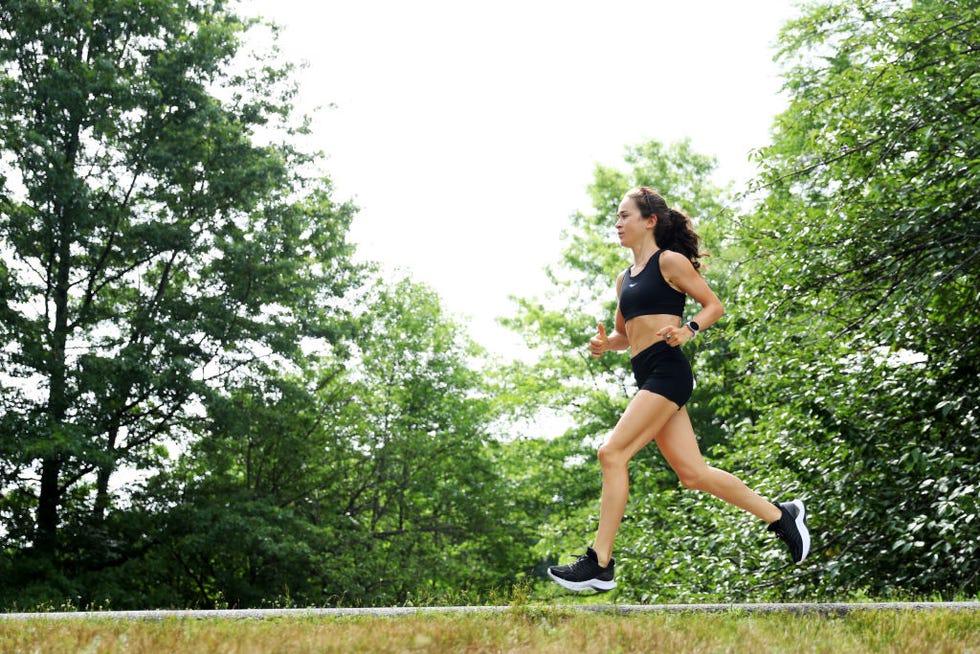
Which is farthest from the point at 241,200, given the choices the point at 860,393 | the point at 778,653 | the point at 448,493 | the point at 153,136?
the point at 778,653

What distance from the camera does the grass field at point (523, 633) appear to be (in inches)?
147

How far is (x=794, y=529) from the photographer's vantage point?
5672 millimetres

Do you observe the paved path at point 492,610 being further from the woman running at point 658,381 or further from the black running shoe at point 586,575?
the woman running at point 658,381

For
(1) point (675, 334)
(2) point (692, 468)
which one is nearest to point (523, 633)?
(2) point (692, 468)

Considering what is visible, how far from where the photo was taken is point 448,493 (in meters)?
30.1

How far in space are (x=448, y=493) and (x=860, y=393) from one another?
21.1 m

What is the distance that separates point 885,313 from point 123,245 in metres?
16.7

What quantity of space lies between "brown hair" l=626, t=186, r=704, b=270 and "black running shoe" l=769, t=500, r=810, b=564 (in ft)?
5.27

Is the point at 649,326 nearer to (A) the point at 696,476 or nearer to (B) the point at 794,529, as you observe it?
(A) the point at 696,476

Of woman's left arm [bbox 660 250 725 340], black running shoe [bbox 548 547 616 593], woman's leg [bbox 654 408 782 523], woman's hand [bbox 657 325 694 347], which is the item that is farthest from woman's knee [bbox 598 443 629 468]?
woman's left arm [bbox 660 250 725 340]

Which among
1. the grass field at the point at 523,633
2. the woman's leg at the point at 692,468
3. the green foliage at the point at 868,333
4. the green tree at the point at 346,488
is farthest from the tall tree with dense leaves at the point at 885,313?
the green tree at the point at 346,488

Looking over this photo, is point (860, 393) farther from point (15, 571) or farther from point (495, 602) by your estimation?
point (15, 571)

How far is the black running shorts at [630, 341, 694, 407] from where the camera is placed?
5.30m

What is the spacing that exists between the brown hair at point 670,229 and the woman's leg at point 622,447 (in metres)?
0.95
